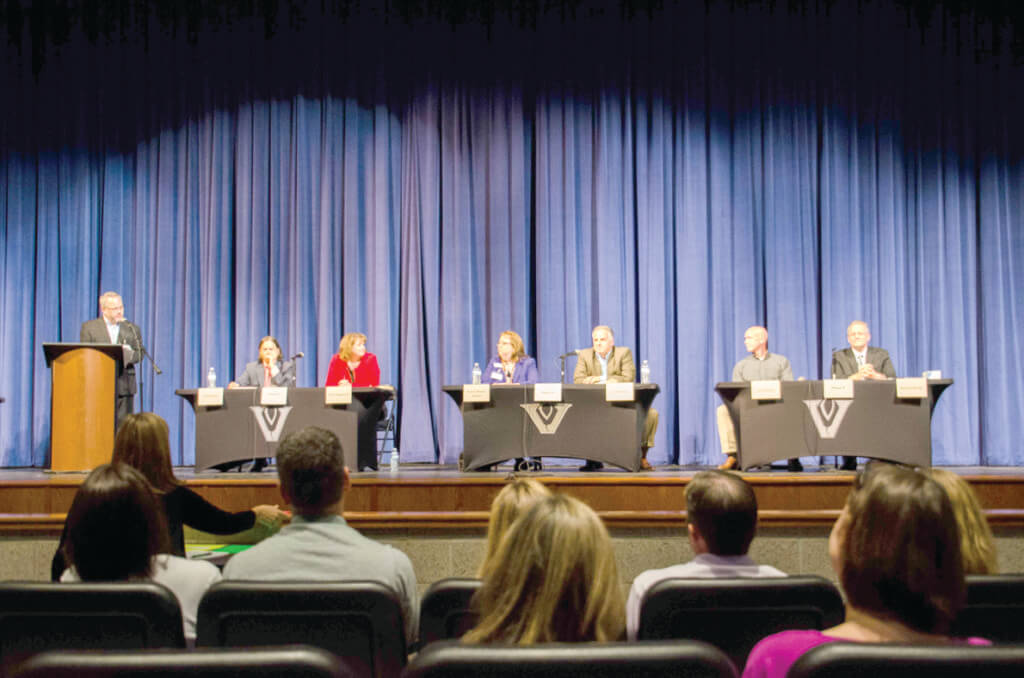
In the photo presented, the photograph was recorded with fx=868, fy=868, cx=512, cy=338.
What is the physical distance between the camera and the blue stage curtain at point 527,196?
318 inches

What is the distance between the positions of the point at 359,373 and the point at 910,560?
600 cm

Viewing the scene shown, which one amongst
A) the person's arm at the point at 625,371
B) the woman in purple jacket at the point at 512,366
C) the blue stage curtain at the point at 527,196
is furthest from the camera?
the blue stage curtain at the point at 527,196

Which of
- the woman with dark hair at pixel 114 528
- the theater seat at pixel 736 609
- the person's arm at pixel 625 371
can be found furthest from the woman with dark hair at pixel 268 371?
the theater seat at pixel 736 609

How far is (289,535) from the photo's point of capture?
75.4 inches

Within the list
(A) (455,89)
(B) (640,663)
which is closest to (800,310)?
(A) (455,89)

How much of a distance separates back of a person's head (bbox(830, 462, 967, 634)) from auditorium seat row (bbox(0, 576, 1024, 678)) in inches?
16.1

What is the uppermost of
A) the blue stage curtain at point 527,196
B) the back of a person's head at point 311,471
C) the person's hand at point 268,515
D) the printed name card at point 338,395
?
the blue stage curtain at point 527,196

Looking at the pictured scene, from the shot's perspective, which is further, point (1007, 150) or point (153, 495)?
point (1007, 150)

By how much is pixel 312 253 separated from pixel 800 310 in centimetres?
465

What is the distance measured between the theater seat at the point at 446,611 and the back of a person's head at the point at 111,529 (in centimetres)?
59

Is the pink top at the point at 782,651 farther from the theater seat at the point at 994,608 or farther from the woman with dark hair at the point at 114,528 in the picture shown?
the woman with dark hair at the point at 114,528

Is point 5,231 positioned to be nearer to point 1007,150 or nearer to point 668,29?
point 668,29

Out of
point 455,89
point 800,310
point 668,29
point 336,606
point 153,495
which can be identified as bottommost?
point 336,606

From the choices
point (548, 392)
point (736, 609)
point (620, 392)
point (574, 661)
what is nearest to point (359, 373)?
point (548, 392)
